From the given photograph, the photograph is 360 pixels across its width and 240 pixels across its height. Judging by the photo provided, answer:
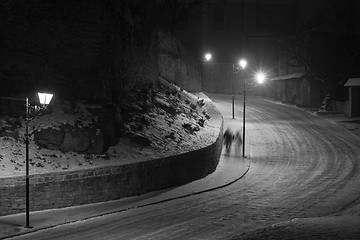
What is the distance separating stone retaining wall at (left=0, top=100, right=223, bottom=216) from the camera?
13.9 m

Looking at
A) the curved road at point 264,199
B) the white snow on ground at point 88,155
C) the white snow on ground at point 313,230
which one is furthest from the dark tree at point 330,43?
the white snow on ground at point 313,230

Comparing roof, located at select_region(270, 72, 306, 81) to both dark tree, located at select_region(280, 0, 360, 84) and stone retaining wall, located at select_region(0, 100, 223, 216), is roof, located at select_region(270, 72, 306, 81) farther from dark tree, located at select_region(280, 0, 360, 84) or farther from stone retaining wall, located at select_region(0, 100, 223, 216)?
stone retaining wall, located at select_region(0, 100, 223, 216)

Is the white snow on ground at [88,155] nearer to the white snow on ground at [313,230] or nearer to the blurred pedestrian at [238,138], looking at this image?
the blurred pedestrian at [238,138]

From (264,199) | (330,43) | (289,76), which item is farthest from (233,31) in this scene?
(264,199)

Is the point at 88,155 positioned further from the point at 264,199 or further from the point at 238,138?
the point at 238,138

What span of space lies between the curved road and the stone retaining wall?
1.52 meters

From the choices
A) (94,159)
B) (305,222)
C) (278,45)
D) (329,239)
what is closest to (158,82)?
(94,159)

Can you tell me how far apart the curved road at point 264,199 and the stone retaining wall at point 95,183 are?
1522mm

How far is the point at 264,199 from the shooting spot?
55.6 feet

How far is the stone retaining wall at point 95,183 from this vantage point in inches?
546

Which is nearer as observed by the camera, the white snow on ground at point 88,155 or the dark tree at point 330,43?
the white snow on ground at point 88,155

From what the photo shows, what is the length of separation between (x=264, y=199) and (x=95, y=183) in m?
6.42

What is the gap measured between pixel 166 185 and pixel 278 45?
133ft

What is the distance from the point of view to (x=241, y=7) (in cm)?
6044
